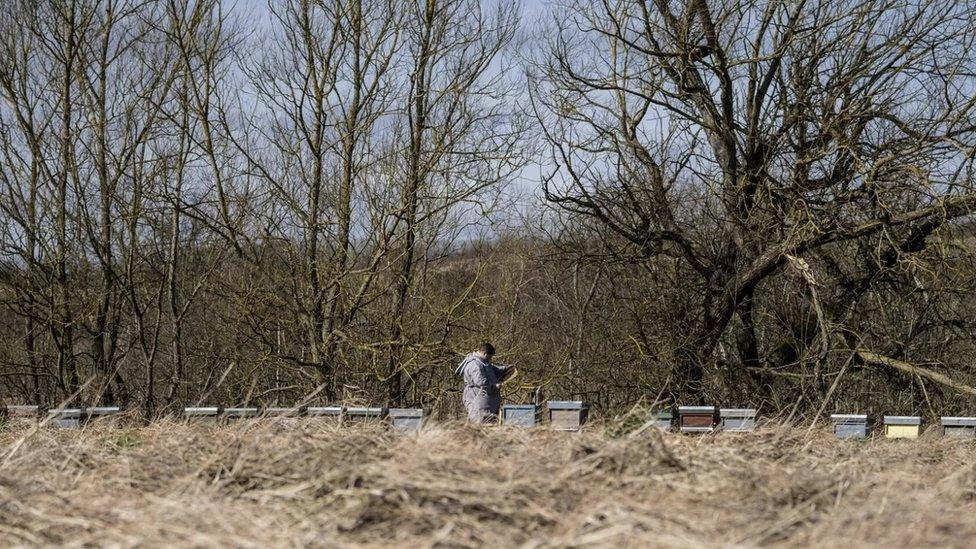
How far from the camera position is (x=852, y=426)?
8.24 meters

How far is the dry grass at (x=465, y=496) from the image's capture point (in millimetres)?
3486

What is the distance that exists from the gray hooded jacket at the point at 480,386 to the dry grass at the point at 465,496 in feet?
19.2

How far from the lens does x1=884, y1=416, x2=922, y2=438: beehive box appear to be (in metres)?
8.89

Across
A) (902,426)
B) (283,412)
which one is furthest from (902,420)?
(283,412)

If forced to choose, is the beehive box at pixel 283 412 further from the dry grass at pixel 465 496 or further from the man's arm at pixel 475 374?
the man's arm at pixel 475 374

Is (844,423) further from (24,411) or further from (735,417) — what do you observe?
(24,411)

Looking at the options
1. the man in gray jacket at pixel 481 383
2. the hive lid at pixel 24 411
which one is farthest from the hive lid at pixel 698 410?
the hive lid at pixel 24 411

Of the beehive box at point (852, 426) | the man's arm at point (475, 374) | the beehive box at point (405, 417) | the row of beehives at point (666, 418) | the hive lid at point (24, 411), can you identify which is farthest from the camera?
the man's arm at point (475, 374)

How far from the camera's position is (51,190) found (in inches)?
778

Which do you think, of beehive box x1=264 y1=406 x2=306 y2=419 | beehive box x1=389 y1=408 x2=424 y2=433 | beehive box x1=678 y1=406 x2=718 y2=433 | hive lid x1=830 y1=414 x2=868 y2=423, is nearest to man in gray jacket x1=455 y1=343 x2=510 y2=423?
beehive box x1=389 y1=408 x2=424 y2=433

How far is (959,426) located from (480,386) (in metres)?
4.97

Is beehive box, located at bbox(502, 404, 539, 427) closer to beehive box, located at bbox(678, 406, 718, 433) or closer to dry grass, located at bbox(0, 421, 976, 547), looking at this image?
beehive box, located at bbox(678, 406, 718, 433)

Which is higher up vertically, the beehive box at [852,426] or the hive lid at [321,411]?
the hive lid at [321,411]

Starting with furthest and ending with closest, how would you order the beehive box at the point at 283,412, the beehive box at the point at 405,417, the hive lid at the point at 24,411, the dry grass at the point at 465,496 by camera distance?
the hive lid at the point at 24,411, the beehive box at the point at 405,417, the beehive box at the point at 283,412, the dry grass at the point at 465,496
